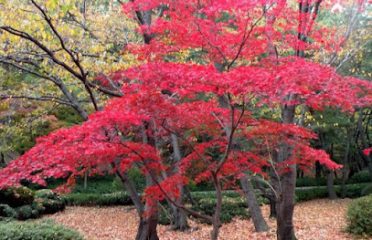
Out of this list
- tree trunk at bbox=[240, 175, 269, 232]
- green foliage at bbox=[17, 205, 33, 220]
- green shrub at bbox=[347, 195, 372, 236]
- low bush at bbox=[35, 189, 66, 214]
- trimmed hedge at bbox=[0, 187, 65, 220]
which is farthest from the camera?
low bush at bbox=[35, 189, 66, 214]

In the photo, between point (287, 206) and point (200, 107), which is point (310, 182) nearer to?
point (287, 206)

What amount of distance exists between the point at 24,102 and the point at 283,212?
9.03m

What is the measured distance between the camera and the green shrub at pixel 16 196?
13.2 meters

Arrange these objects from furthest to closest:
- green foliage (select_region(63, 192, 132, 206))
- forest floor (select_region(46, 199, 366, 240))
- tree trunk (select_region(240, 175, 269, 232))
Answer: green foliage (select_region(63, 192, 132, 206)) < tree trunk (select_region(240, 175, 269, 232)) < forest floor (select_region(46, 199, 366, 240))

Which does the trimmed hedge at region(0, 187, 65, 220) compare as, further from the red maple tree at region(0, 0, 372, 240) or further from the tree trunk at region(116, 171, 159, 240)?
the red maple tree at region(0, 0, 372, 240)

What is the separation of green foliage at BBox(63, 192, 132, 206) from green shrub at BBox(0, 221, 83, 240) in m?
11.9

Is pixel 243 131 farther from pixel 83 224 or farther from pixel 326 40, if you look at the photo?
pixel 83 224

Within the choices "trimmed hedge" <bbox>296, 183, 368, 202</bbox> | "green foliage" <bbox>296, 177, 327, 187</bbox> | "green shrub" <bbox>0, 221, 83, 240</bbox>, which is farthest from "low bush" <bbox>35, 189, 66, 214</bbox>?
"green foliage" <bbox>296, 177, 327, 187</bbox>

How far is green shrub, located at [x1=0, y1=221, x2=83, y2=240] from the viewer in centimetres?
573

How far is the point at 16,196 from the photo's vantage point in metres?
13.5

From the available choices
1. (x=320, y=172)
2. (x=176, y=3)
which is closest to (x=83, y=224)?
(x=176, y=3)

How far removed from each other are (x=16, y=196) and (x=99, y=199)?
5251mm

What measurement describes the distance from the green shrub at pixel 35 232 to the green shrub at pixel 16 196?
309 inches

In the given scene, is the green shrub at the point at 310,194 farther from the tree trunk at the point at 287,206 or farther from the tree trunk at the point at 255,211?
the tree trunk at the point at 287,206
